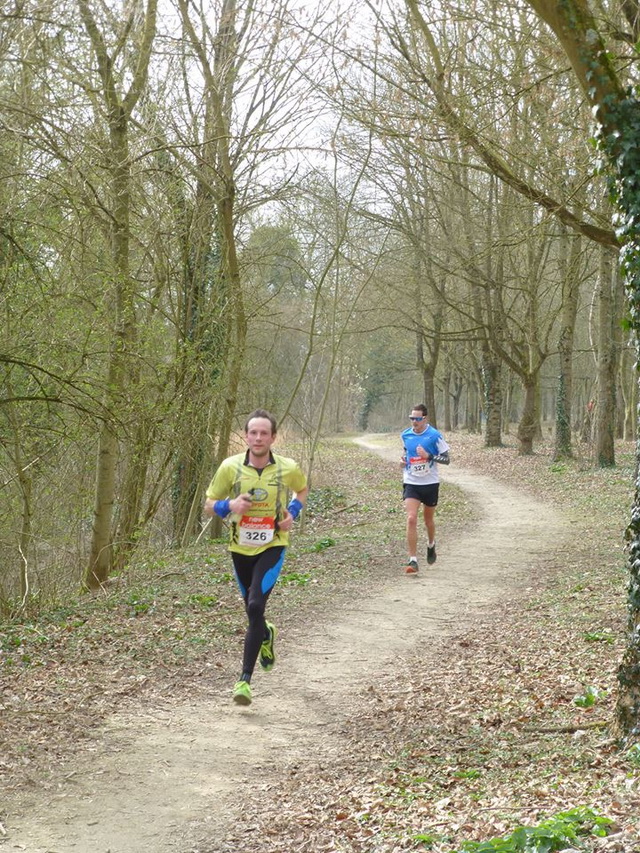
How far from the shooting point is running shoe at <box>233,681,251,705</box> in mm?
6879

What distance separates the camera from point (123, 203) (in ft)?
39.7

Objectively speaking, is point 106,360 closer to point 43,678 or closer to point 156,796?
point 43,678

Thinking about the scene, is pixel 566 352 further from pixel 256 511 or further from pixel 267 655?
pixel 256 511

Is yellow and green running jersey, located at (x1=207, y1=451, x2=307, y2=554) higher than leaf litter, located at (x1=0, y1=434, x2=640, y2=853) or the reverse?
higher

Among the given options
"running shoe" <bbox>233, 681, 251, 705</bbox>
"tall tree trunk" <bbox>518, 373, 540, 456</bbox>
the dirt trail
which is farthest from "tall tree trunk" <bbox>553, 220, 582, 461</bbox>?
"running shoe" <bbox>233, 681, 251, 705</bbox>

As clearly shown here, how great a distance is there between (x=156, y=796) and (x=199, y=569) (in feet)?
27.2

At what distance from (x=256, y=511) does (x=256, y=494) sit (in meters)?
0.13

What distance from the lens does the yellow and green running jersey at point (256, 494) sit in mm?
6922

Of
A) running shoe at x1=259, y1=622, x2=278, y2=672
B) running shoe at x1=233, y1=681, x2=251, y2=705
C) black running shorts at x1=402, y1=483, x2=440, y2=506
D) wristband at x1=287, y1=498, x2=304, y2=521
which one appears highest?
wristband at x1=287, y1=498, x2=304, y2=521

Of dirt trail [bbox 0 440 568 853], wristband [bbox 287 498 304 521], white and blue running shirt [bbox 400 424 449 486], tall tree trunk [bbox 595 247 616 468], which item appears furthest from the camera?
tall tree trunk [bbox 595 247 616 468]

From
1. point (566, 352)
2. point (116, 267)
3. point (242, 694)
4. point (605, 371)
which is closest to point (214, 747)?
point (242, 694)

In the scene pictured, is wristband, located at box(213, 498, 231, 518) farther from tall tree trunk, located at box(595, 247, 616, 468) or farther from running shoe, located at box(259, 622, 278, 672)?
tall tree trunk, located at box(595, 247, 616, 468)

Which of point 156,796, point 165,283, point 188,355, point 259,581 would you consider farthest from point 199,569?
point 156,796

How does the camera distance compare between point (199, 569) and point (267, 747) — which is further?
point (199, 569)
